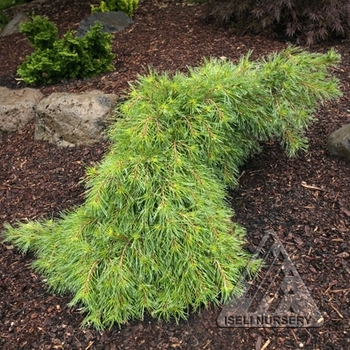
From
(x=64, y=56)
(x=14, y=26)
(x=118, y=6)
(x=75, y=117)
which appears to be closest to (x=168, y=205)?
(x=75, y=117)

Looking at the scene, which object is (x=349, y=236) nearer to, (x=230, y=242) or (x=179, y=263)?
(x=230, y=242)

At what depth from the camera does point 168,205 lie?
99.0 inches

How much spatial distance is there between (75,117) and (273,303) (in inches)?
91.8

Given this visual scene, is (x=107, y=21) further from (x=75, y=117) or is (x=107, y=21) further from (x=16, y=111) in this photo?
(x=75, y=117)

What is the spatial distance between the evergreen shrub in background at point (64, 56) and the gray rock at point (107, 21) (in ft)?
3.58

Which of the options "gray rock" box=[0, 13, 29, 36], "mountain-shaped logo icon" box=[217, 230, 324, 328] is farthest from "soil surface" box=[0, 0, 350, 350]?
"gray rock" box=[0, 13, 29, 36]

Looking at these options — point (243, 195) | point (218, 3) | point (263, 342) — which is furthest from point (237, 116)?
point (218, 3)

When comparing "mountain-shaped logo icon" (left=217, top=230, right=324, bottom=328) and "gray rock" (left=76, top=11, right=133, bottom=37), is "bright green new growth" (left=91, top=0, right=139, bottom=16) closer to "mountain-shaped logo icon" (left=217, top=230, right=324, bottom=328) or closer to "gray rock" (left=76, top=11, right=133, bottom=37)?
"gray rock" (left=76, top=11, right=133, bottom=37)

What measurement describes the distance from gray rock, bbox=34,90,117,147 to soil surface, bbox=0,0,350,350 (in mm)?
109

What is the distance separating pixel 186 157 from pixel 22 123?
240 cm

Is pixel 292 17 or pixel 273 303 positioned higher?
pixel 292 17

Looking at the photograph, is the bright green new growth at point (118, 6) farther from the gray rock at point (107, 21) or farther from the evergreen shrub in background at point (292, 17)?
the evergreen shrub in background at point (292, 17)

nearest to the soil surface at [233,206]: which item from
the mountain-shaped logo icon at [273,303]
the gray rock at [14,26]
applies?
the mountain-shaped logo icon at [273,303]

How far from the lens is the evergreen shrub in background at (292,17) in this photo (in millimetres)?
5145
